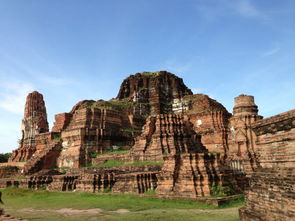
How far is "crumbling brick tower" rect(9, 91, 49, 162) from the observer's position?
135 feet

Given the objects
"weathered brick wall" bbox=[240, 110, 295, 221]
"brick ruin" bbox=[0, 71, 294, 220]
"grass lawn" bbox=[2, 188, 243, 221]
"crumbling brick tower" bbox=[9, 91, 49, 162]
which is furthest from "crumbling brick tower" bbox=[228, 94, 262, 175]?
"crumbling brick tower" bbox=[9, 91, 49, 162]

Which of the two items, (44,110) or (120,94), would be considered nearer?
(120,94)

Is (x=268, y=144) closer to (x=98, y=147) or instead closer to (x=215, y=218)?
(x=215, y=218)

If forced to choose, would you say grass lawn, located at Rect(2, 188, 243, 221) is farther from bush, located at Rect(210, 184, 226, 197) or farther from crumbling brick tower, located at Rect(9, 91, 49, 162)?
crumbling brick tower, located at Rect(9, 91, 49, 162)

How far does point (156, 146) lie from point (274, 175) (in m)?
13.9

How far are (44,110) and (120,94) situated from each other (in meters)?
12.9

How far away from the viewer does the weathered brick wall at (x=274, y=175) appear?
7105 mm

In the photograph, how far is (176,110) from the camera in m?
37.8

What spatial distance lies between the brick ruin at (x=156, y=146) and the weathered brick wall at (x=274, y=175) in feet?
0.10

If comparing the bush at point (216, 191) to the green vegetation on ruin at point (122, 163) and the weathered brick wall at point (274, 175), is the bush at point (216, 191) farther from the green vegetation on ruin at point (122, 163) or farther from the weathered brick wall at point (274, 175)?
the green vegetation on ruin at point (122, 163)

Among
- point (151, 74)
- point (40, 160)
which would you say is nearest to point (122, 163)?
point (40, 160)

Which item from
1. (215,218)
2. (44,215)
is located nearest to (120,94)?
(44,215)

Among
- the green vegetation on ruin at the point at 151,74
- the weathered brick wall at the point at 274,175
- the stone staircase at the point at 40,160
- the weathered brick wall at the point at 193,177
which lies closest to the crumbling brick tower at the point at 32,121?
the stone staircase at the point at 40,160

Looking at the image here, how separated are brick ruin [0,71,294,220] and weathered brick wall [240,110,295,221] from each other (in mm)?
31
